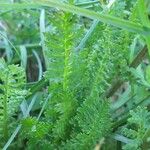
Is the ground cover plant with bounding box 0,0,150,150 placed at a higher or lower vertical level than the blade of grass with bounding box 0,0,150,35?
lower

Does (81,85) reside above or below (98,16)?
below

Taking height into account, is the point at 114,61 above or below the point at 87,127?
above

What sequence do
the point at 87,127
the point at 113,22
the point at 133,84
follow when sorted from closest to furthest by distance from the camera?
the point at 113,22 → the point at 87,127 → the point at 133,84

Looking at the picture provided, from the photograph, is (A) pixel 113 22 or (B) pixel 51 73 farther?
(B) pixel 51 73

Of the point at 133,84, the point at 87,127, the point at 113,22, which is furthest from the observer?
the point at 133,84

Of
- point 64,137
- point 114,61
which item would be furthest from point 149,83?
point 64,137

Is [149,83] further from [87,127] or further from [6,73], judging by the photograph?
[6,73]

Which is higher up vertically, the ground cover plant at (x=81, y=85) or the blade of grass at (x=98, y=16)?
the blade of grass at (x=98, y=16)

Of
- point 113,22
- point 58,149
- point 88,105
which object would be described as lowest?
point 58,149

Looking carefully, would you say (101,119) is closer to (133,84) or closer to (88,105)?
(88,105)

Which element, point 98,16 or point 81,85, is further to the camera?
point 81,85
